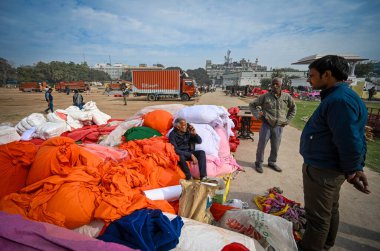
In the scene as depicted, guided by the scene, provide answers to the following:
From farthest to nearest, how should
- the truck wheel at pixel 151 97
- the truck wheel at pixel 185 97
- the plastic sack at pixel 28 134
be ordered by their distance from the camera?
the truck wheel at pixel 151 97
the truck wheel at pixel 185 97
the plastic sack at pixel 28 134

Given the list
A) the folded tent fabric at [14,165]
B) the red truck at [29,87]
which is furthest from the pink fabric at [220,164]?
the red truck at [29,87]

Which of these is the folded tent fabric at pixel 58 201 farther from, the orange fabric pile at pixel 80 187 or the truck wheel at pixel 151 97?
the truck wheel at pixel 151 97

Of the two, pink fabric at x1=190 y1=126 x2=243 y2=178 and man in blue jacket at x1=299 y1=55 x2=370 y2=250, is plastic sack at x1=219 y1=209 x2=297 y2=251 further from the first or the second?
pink fabric at x1=190 y1=126 x2=243 y2=178

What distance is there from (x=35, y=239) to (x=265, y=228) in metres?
1.63

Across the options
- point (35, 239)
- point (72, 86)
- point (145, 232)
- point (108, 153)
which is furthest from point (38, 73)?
point (145, 232)

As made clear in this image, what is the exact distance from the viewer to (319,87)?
1.71m

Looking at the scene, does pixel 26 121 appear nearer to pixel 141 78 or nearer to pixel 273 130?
pixel 273 130

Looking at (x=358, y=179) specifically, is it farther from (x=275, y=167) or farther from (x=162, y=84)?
(x=162, y=84)

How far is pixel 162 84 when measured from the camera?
18.8 m

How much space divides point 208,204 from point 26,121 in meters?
5.45

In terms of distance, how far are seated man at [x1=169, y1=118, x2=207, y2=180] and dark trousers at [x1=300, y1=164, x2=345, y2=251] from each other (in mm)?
1519

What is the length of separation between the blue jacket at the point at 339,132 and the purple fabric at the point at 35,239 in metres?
1.64

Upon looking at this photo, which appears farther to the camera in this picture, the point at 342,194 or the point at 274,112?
the point at 274,112

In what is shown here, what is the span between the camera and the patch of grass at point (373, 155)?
402 centimetres
